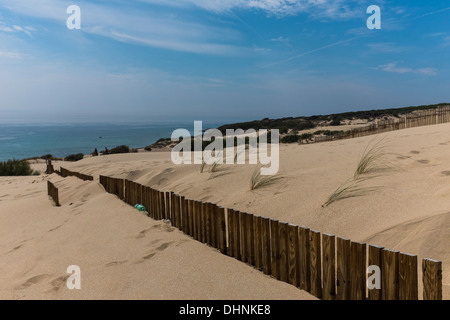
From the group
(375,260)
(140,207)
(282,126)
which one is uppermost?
(282,126)

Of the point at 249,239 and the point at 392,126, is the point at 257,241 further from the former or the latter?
the point at 392,126

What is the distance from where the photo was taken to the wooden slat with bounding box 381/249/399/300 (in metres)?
2.31

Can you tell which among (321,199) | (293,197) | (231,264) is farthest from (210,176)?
(231,264)

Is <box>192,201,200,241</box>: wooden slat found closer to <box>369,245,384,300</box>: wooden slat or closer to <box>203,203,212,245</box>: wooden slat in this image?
<box>203,203,212,245</box>: wooden slat

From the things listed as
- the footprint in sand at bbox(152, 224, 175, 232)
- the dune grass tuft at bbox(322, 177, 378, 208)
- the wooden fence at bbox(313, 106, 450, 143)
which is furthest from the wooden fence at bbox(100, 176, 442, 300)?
the wooden fence at bbox(313, 106, 450, 143)

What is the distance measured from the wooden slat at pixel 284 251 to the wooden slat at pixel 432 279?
1185 mm

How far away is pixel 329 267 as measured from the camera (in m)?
2.74

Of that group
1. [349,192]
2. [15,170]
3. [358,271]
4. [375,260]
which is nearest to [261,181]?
Answer: [349,192]

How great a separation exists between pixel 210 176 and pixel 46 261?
405 centimetres

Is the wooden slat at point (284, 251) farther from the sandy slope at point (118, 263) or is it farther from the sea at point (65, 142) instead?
the sea at point (65, 142)

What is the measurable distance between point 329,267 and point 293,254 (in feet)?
1.26

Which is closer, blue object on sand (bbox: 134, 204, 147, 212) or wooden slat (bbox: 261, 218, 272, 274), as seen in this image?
wooden slat (bbox: 261, 218, 272, 274)

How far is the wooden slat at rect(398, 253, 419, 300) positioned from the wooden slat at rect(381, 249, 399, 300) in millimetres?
29
